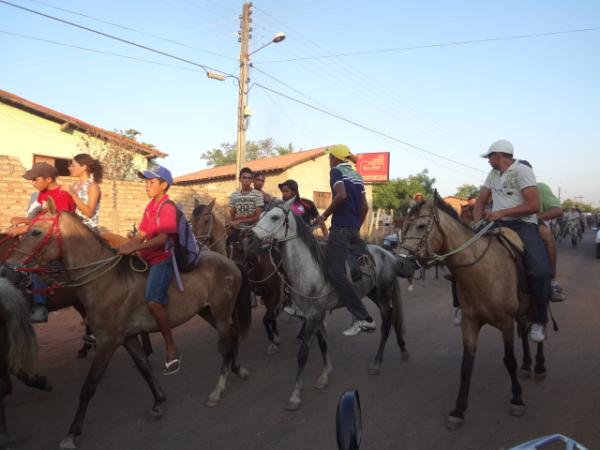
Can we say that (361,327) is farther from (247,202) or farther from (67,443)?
(247,202)

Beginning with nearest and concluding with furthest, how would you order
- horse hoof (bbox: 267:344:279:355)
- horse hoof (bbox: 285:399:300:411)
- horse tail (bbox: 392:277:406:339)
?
horse hoof (bbox: 285:399:300:411)
horse tail (bbox: 392:277:406:339)
horse hoof (bbox: 267:344:279:355)

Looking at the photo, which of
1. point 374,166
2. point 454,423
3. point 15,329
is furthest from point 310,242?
point 374,166

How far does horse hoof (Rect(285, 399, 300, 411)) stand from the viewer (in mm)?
4336

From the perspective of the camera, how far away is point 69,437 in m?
3.62

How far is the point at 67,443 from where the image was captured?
358cm

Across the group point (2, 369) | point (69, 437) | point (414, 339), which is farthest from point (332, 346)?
point (2, 369)

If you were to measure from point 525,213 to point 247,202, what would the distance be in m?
4.75

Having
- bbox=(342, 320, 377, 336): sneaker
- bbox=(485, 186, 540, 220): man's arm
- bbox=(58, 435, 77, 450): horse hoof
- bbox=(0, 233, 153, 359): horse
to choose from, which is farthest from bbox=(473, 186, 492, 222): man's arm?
bbox=(58, 435, 77, 450): horse hoof

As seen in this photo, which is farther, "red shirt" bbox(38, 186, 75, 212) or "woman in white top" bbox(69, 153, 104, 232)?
"woman in white top" bbox(69, 153, 104, 232)

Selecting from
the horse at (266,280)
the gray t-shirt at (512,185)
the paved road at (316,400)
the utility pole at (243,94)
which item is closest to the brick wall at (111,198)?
the utility pole at (243,94)

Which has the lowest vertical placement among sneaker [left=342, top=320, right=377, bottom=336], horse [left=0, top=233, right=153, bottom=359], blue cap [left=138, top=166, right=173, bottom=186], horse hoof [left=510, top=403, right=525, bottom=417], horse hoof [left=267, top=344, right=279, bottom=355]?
horse hoof [left=267, top=344, right=279, bottom=355]

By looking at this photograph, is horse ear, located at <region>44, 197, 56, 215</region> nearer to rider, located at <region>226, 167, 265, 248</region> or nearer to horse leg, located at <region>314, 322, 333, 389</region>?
horse leg, located at <region>314, 322, 333, 389</region>

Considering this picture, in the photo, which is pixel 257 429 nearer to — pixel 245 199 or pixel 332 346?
pixel 332 346

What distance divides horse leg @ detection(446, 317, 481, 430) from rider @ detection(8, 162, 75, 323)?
4.35 meters
